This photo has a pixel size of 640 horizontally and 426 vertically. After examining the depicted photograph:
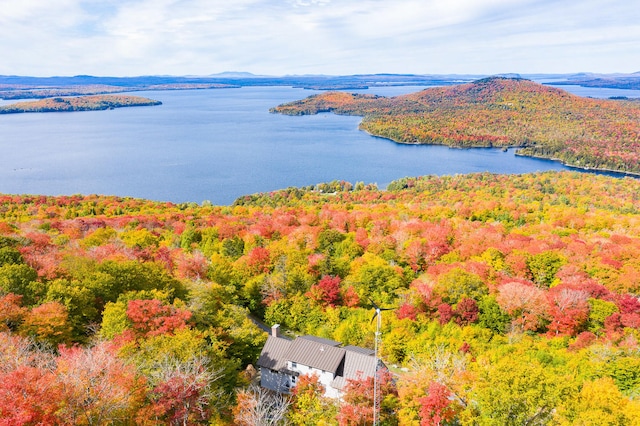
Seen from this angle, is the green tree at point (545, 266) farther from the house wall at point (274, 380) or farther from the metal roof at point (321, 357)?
the house wall at point (274, 380)

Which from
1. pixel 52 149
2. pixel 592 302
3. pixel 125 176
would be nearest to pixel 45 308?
pixel 592 302

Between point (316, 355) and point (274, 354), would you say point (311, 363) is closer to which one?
point (316, 355)

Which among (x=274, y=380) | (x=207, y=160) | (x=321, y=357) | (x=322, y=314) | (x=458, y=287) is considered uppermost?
(x=321, y=357)

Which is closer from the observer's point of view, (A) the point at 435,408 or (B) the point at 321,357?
(A) the point at 435,408

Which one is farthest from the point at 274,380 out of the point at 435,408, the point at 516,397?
the point at 516,397

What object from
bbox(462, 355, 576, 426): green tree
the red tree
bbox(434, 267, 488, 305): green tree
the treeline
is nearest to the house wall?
the treeline

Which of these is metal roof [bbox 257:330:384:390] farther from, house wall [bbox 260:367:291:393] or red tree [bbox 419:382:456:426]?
red tree [bbox 419:382:456:426]
